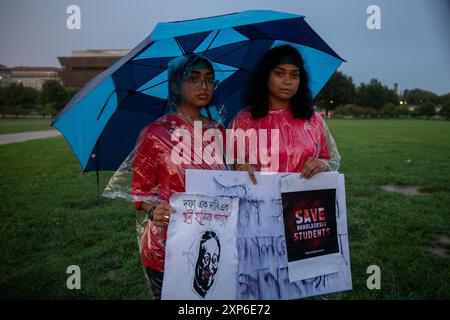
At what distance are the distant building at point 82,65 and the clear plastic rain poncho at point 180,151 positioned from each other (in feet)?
257

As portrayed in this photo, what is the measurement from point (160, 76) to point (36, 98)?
248ft

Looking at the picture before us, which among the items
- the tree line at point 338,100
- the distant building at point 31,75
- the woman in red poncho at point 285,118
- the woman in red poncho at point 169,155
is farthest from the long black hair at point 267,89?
the distant building at point 31,75

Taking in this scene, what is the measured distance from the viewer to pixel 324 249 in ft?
5.92

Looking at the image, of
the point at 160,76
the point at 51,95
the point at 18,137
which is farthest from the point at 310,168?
the point at 51,95

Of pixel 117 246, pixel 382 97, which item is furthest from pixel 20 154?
pixel 382 97

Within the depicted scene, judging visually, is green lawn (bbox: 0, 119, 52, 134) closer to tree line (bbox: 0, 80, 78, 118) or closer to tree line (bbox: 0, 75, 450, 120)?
tree line (bbox: 0, 75, 450, 120)

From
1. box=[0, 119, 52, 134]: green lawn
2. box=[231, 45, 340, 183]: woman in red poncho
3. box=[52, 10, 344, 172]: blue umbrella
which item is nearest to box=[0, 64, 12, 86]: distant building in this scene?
box=[0, 119, 52, 134]: green lawn

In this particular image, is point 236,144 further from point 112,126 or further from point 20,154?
point 20,154

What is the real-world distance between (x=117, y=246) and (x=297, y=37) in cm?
324

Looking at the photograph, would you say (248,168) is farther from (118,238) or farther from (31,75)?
(31,75)

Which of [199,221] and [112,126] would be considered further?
[112,126]

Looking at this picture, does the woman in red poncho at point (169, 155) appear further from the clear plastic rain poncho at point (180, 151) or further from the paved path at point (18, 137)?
the paved path at point (18, 137)

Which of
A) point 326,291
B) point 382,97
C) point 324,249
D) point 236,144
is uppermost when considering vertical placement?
point 382,97

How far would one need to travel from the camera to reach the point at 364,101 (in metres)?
79.8
